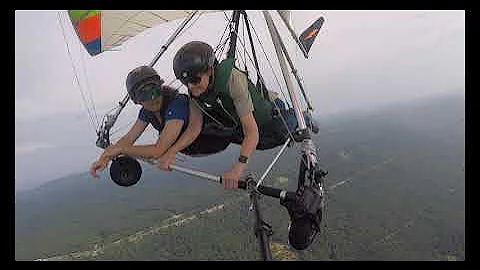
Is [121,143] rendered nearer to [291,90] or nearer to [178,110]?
[178,110]

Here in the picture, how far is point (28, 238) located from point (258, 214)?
158202 mm

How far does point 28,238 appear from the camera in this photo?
461 ft

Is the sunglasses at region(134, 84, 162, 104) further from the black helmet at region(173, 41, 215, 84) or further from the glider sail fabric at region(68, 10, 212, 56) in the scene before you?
the glider sail fabric at region(68, 10, 212, 56)

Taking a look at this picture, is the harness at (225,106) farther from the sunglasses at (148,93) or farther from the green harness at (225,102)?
the sunglasses at (148,93)

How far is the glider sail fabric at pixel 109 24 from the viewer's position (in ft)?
12.2

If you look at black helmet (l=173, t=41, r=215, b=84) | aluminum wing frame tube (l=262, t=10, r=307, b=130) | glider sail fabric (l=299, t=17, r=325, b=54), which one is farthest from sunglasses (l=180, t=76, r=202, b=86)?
glider sail fabric (l=299, t=17, r=325, b=54)

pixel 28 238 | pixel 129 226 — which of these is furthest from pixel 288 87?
pixel 28 238

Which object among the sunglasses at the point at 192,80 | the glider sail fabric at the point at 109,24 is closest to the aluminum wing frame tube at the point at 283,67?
the glider sail fabric at the point at 109,24

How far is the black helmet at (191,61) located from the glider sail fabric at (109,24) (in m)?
0.69

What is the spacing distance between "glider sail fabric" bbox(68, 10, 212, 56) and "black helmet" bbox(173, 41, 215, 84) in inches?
27.1

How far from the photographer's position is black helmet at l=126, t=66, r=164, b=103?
11.2 feet

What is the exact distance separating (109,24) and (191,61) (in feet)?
4.77
